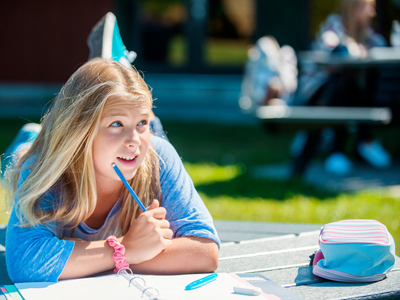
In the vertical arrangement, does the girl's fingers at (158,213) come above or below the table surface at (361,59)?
above

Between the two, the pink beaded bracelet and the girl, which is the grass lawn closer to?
the girl

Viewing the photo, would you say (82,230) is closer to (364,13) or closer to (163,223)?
(163,223)

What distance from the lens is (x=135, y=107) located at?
5.81 feet

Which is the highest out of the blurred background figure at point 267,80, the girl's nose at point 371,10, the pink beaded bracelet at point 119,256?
the girl's nose at point 371,10

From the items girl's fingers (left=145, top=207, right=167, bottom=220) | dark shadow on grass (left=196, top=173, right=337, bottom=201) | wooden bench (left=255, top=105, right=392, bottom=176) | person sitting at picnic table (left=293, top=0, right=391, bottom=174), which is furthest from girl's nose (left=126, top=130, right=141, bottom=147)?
person sitting at picnic table (left=293, top=0, right=391, bottom=174)

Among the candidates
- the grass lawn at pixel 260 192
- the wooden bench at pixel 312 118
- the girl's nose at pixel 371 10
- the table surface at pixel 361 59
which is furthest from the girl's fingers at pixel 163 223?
the girl's nose at pixel 371 10

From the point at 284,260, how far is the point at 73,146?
0.89 meters

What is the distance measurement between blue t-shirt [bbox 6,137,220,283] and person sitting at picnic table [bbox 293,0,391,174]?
148 inches

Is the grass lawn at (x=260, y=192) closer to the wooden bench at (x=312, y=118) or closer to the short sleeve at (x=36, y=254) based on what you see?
the wooden bench at (x=312, y=118)

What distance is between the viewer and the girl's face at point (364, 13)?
5672mm

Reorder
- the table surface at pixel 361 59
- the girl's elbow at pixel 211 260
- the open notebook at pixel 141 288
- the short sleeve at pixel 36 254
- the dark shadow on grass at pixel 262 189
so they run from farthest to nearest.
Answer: the table surface at pixel 361 59
the dark shadow on grass at pixel 262 189
the girl's elbow at pixel 211 260
the short sleeve at pixel 36 254
the open notebook at pixel 141 288

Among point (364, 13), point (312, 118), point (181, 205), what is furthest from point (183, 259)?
point (364, 13)

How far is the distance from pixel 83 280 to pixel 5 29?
10376mm

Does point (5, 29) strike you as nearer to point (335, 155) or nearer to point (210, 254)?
point (335, 155)
